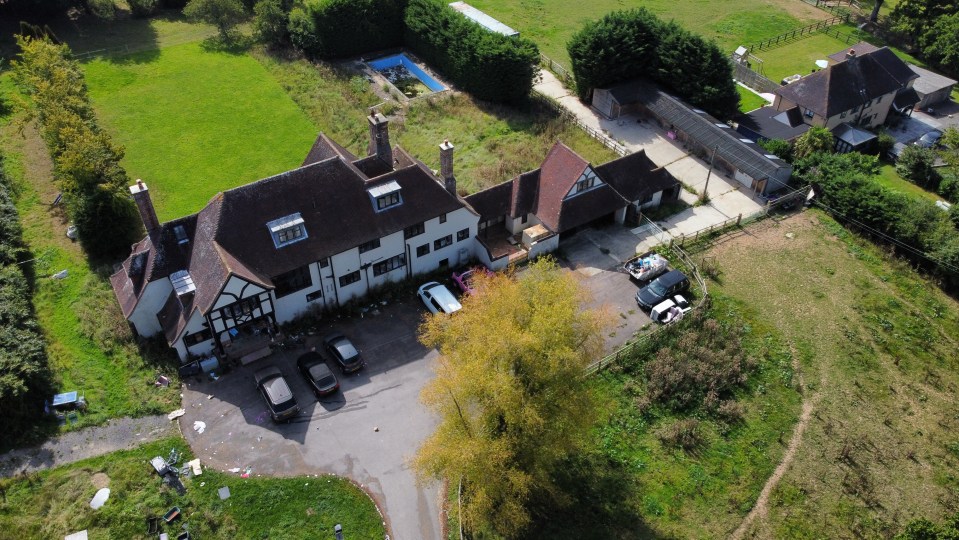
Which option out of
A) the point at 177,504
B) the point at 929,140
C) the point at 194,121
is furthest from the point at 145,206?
the point at 929,140

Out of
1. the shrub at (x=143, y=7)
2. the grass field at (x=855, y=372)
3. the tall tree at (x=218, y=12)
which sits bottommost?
the grass field at (x=855, y=372)

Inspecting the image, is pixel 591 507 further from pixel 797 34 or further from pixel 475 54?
pixel 797 34

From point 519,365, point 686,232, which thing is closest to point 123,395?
point 519,365

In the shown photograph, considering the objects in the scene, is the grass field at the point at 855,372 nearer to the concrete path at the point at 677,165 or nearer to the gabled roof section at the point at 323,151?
the concrete path at the point at 677,165

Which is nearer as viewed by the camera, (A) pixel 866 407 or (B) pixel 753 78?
(A) pixel 866 407

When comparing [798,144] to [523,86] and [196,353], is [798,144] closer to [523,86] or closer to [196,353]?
[523,86]

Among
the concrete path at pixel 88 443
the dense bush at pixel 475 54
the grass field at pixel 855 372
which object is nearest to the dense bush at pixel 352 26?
the dense bush at pixel 475 54

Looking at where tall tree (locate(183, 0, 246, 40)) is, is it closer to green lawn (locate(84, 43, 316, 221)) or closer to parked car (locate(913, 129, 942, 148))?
green lawn (locate(84, 43, 316, 221))
